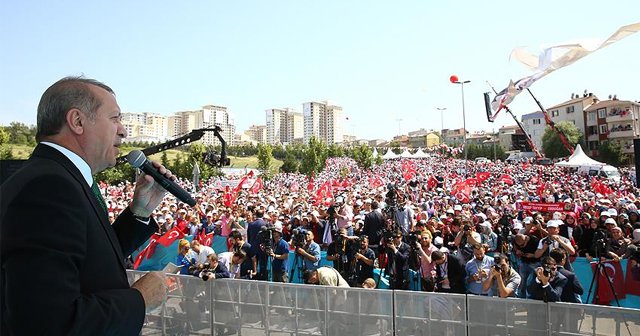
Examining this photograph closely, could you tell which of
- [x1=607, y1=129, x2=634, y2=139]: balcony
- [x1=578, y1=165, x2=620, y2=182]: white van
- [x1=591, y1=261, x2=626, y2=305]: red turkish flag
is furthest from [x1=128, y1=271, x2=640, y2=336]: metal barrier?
[x1=607, y1=129, x2=634, y2=139]: balcony

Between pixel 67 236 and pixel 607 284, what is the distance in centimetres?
815

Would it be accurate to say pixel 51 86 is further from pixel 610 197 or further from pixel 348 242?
pixel 610 197

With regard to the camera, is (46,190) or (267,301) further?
(267,301)

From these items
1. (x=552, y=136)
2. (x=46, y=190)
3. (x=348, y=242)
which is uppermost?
(x=552, y=136)

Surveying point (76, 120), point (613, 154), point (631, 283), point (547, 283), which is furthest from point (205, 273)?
point (613, 154)

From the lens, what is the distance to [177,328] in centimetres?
659

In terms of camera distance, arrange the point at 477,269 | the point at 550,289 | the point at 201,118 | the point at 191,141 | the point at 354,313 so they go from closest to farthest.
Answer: the point at 550,289 → the point at 354,313 → the point at 191,141 → the point at 477,269 → the point at 201,118

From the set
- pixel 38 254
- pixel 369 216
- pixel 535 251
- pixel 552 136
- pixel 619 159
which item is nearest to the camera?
pixel 38 254

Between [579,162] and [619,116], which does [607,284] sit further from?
[619,116]

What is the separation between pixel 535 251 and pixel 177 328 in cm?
606

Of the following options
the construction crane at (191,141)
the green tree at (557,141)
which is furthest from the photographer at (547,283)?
the green tree at (557,141)

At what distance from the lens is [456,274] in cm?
696

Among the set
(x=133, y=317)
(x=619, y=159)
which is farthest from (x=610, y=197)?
(x=619, y=159)

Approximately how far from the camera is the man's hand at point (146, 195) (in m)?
2.04
